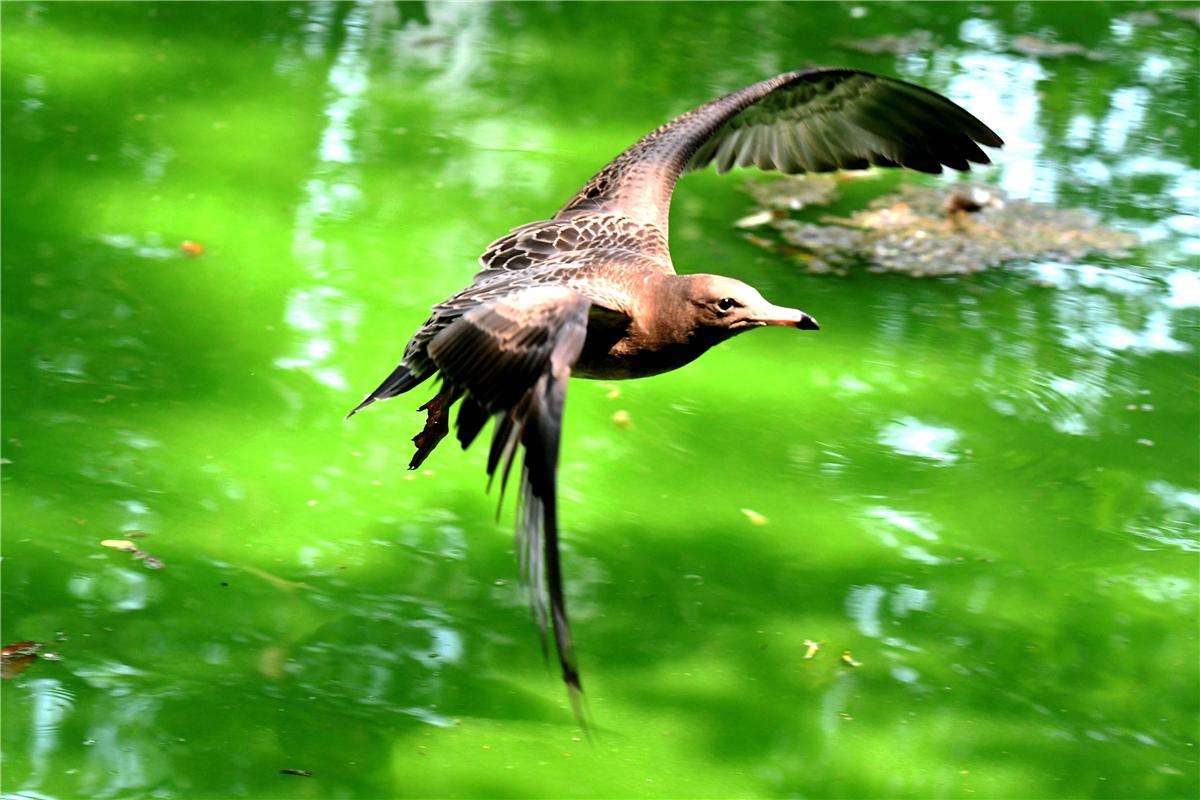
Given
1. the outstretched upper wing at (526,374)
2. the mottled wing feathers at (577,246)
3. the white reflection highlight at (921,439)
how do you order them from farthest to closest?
the white reflection highlight at (921,439) → the mottled wing feathers at (577,246) → the outstretched upper wing at (526,374)

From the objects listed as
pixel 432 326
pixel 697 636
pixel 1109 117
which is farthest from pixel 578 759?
pixel 1109 117

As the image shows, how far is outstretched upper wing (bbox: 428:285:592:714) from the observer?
2.14 m

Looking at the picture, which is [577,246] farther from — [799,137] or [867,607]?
[867,607]

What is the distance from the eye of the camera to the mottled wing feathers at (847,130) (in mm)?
3354

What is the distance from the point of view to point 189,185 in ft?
15.7

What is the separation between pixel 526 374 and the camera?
7.42ft

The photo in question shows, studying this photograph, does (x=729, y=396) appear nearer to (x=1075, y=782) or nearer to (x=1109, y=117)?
(x=1075, y=782)

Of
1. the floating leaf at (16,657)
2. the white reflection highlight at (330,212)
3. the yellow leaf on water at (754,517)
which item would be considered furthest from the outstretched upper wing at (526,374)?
the white reflection highlight at (330,212)

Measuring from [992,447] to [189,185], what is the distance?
2.55 meters

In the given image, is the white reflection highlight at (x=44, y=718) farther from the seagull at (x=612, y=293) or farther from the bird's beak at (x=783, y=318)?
the bird's beak at (x=783, y=318)

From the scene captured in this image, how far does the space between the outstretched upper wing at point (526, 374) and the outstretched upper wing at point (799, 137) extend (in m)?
0.79

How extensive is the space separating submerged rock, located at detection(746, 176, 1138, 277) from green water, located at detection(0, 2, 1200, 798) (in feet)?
0.33

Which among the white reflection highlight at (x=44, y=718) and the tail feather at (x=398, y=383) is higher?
the tail feather at (x=398, y=383)

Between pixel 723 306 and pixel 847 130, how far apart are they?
1116mm
